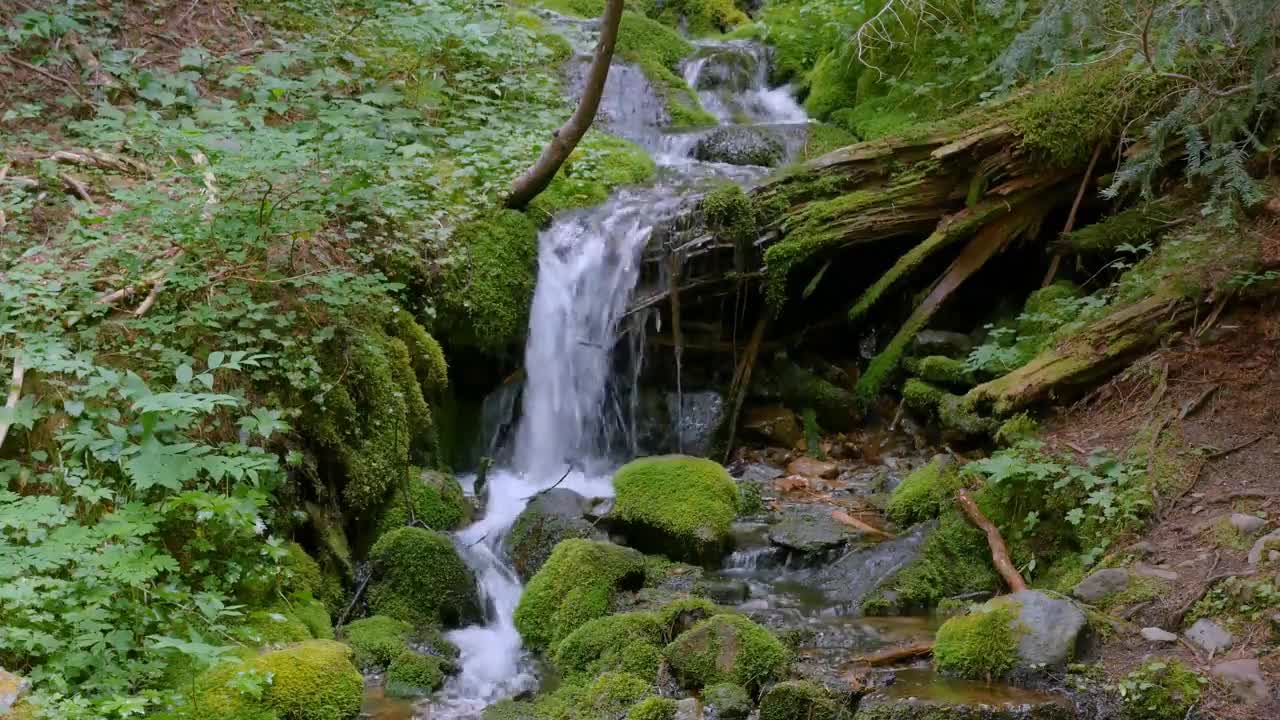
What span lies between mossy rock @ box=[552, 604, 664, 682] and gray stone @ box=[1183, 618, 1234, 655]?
8.38 ft

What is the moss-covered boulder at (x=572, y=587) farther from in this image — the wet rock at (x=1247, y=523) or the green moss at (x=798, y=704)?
the wet rock at (x=1247, y=523)

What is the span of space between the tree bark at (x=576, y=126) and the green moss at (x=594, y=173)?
1.56 ft

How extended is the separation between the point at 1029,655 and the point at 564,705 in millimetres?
2236

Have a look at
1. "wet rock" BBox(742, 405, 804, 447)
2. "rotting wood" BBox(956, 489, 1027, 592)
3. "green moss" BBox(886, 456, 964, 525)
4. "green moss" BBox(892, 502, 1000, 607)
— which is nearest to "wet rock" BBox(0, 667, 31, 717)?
"green moss" BBox(892, 502, 1000, 607)

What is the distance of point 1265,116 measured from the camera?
6559 mm

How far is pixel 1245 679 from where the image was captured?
4.12 m

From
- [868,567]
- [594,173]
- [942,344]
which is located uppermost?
[594,173]

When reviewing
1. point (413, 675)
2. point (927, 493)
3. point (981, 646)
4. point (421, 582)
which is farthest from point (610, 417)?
point (981, 646)

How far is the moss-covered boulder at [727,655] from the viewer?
183 inches

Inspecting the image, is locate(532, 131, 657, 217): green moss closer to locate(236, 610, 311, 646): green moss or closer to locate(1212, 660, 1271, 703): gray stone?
locate(236, 610, 311, 646): green moss

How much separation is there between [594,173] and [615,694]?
606 cm

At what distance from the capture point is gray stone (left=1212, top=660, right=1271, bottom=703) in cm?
404

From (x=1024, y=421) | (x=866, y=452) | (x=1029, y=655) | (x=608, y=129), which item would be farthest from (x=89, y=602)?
(x=608, y=129)

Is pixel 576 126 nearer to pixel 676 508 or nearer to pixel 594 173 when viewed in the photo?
pixel 594 173
